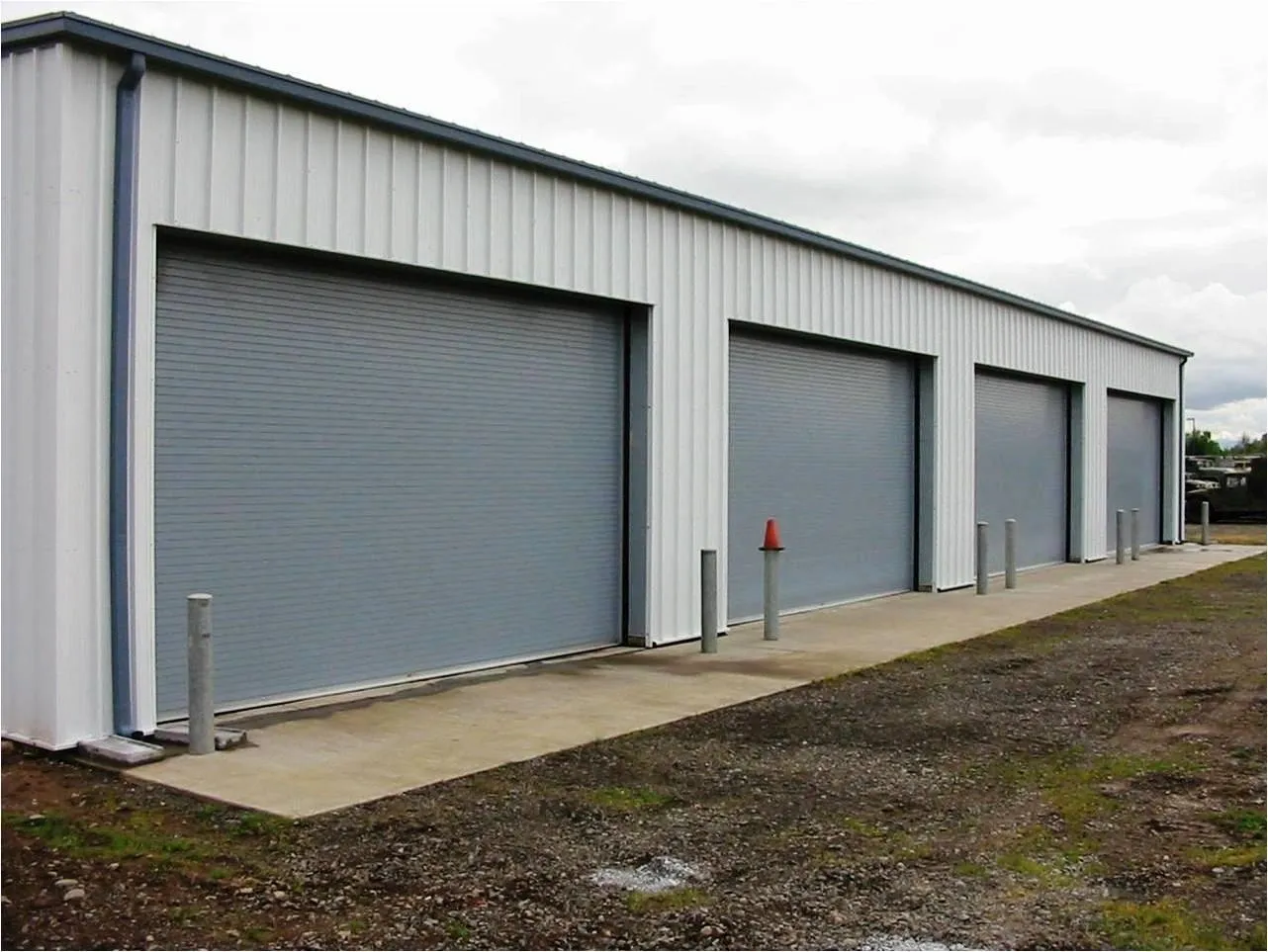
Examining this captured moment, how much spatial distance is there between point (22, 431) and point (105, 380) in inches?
21.7

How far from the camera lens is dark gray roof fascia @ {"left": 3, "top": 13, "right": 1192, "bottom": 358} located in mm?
7703

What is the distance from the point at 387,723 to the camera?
28.2 ft

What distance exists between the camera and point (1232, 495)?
4034 centimetres

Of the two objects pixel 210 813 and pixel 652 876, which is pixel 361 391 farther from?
pixel 652 876

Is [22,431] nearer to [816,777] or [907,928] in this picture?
[816,777]

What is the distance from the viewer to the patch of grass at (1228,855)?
574cm

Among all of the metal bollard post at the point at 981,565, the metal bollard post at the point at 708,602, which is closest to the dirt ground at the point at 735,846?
the metal bollard post at the point at 708,602

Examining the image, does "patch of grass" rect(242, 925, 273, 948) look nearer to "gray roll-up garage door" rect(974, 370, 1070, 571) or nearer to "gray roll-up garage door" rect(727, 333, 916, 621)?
"gray roll-up garage door" rect(727, 333, 916, 621)

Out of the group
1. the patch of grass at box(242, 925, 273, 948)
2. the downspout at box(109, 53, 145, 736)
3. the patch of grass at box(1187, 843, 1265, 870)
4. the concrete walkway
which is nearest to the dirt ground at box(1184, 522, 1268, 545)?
the concrete walkway

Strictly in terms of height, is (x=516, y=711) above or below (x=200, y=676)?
below

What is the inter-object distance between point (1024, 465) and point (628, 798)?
15.5 meters

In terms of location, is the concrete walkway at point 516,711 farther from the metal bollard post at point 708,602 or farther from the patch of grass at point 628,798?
the patch of grass at point 628,798

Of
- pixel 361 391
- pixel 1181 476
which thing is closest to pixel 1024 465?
pixel 1181 476

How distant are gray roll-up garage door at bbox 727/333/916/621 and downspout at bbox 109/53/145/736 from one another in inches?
284
